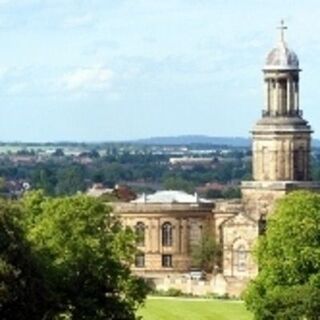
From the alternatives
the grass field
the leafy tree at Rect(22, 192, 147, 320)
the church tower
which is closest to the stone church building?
the church tower

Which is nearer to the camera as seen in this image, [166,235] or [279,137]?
[279,137]

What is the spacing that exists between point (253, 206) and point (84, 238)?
133 ft

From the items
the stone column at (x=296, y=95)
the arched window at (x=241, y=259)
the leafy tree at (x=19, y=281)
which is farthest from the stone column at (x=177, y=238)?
the leafy tree at (x=19, y=281)

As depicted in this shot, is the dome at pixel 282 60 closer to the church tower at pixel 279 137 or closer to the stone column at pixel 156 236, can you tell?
the church tower at pixel 279 137

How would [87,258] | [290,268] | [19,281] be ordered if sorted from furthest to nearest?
[290,268] → [87,258] → [19,281]

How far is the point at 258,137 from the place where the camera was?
113 metres

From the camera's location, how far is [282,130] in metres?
112

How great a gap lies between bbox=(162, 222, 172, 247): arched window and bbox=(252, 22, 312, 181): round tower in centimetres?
705

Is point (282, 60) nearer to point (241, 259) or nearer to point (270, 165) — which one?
point (270, 165)

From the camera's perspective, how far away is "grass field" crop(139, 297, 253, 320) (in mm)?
90250

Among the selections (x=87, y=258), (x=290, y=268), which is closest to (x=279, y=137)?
(x=290, y=268)

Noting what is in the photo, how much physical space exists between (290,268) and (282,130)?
31755mm

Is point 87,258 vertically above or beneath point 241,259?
above

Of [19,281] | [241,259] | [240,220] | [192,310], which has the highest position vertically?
[240,220]
